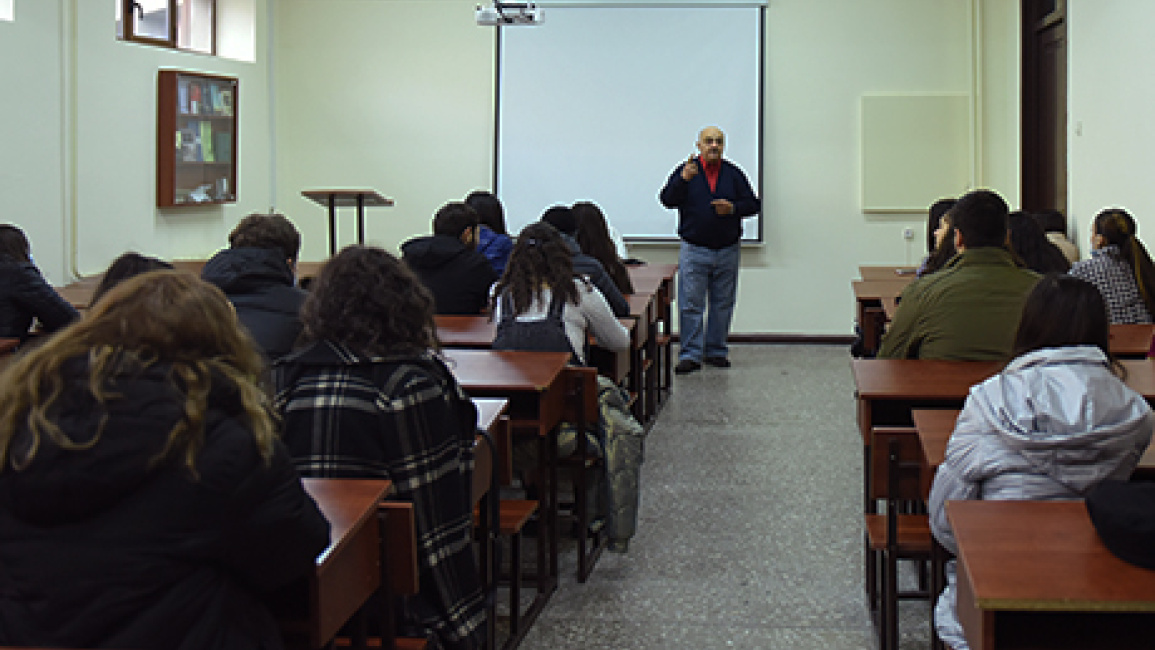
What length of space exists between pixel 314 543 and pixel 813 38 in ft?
27.4

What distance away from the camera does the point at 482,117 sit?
9953mm

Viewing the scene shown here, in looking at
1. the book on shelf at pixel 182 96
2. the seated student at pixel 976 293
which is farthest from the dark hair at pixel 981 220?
the book on shelf at pixel 182 96

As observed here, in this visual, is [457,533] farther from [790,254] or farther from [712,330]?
[790,254]

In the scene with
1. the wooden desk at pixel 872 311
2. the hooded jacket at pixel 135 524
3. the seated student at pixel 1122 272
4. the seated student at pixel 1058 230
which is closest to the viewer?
the hooded jacket at pixel 135 524

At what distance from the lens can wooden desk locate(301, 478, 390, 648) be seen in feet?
6.70

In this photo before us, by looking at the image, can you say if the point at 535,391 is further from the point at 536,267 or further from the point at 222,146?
the point at 222,146

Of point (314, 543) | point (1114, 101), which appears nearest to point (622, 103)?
point (1114, 101)

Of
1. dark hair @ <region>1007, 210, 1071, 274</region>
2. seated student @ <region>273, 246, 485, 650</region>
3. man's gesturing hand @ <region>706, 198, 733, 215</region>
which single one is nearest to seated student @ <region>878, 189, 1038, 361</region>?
dark hair @ <region>1007, 210, 1071, 274</region>

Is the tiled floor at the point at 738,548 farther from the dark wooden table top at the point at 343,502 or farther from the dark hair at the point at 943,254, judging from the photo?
the dark wooden table top at the point at 343,502

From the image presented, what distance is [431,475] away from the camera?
269cm

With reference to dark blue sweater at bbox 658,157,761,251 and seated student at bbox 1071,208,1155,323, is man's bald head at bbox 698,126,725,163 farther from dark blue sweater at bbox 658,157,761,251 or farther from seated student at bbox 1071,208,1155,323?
seated student at bbox 1071,208,1155,323

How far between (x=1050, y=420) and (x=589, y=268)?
3235 mm

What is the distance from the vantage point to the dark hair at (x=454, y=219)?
17.9ft

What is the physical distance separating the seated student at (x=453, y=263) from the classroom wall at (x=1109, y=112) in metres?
3.10
